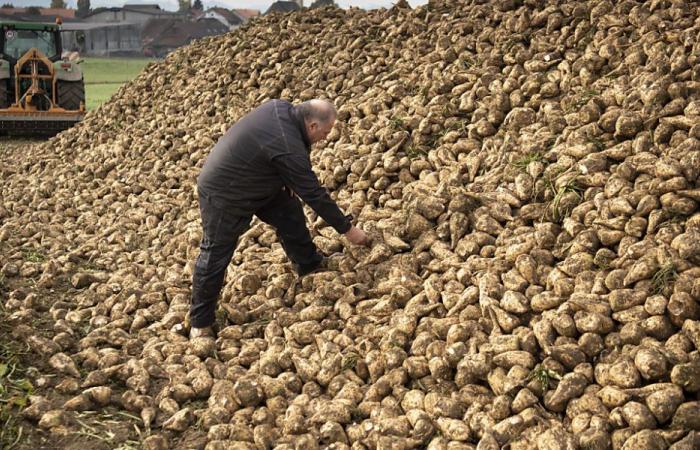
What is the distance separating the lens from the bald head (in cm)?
388

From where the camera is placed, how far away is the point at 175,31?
41844 millimetres

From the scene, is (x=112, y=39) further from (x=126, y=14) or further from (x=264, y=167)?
(x=264, y=167)

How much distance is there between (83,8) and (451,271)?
5667 cm

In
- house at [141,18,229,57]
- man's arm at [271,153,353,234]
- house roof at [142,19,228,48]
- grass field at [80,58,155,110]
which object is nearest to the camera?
man's arm at [271,153,353,234]

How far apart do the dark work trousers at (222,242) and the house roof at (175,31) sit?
3689 centimetres

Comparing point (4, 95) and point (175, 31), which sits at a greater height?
point (175, 31)

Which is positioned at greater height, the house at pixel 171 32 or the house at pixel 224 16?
the house at pixel 224 16

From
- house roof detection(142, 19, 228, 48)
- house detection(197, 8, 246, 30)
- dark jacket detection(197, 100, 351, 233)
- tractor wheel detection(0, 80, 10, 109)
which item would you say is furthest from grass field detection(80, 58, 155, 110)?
house detection(197, 8, 246, 30)

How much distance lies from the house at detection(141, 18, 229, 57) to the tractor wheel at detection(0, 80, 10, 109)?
2755 centimetres

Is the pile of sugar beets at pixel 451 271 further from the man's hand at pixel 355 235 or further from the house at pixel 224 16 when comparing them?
the house at pixel 224 16

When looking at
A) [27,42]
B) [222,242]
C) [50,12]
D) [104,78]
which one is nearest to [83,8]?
[50,12]

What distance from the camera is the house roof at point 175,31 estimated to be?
40.5 m

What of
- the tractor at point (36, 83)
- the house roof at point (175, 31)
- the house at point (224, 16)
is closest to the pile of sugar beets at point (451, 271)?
the tractor at point (36, 83)

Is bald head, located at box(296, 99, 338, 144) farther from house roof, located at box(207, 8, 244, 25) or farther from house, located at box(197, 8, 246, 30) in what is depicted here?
house roof, located at box(207, 8, 244, 25)
